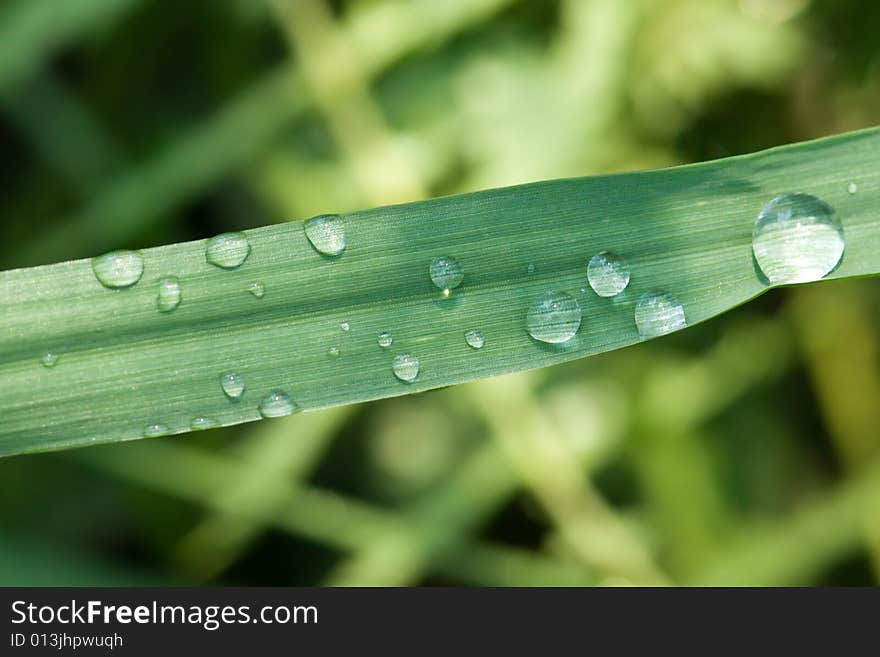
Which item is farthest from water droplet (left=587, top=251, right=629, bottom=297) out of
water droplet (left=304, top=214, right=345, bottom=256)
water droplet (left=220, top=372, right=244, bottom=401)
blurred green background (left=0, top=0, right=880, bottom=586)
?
blurred green background (left=0, top=0, right=880, bottom=586)

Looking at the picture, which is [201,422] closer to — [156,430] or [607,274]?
[156,430]

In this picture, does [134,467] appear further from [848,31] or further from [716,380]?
[848,31]

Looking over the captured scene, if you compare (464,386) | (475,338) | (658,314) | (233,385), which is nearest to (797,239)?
(658,314)

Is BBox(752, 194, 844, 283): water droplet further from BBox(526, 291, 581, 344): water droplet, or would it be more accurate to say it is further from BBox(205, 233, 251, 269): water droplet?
BBox(205, 233, 251, 269): water droplet

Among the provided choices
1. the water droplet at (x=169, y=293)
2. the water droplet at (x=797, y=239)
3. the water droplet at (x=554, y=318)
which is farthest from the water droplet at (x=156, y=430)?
the water droplet at (x=797, y=239)

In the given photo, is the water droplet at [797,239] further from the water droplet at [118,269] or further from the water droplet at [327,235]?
the water droplet at [118,269]
